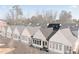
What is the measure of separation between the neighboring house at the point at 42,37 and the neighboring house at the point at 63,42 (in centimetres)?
4

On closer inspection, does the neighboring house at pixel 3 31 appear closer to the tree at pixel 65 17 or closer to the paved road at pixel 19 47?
the paved road at pixel 19 47

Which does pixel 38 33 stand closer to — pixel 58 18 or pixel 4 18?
pixel 58 18

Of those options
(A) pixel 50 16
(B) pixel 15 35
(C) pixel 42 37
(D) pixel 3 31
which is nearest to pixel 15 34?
(B) pixel 15 35

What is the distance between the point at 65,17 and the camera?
67.0 inches

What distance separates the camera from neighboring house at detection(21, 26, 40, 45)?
1.70 m

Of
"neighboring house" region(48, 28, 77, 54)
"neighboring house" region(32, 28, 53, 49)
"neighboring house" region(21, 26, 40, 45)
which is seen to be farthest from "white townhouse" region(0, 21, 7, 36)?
"neighboring house" region(48, 28, 77, 54)

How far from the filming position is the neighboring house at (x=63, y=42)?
167 cm

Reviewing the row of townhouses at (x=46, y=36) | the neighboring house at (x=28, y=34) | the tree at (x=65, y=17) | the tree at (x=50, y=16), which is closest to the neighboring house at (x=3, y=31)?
the row of townhouses at (x=46, y=36)

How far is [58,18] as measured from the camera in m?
1.70

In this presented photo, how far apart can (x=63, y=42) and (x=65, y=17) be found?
227mm

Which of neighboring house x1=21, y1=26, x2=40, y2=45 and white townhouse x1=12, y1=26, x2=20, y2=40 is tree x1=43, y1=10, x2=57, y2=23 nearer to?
neighboring house x1=21, y1=26, x2=40, y2=45
